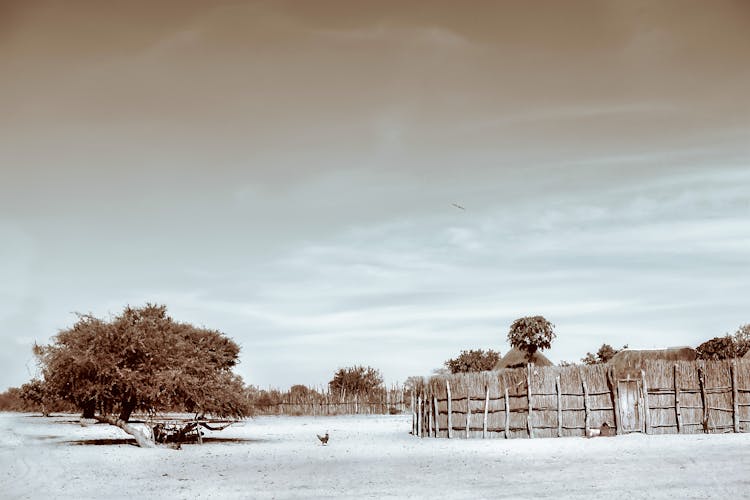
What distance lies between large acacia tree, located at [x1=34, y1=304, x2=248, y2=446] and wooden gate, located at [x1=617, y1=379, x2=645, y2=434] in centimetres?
1279

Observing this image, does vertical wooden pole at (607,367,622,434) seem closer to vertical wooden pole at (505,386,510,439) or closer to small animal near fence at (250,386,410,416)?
vertical wooden pole at (505,386,510,439)

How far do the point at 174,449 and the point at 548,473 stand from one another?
12.4 m

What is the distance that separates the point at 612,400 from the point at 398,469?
11.1m

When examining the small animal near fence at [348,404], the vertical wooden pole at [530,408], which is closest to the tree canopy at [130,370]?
the vertical wooden pole at [530,408]

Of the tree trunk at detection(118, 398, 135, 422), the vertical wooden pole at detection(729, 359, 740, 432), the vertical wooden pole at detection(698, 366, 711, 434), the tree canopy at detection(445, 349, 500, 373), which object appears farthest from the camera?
the tree canopy at detection(445, 349, 500, 373)

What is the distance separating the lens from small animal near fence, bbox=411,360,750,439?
79.3ft

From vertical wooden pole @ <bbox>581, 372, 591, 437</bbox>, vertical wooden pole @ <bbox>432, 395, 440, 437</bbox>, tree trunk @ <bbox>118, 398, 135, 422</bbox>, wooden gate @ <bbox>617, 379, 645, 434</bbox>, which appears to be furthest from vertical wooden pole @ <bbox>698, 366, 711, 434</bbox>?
tree trunk @ <bbox>118, 398, 135, 422</bbox>

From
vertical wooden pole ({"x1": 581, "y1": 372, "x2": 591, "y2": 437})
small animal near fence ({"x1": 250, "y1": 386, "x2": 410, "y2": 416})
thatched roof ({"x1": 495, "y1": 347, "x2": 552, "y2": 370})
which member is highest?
thatched roof ({"x1": 495, "y1": 347, "x2": 552, "y2": 370})

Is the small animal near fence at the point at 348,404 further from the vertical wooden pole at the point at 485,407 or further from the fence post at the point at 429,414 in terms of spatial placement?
the vertical wooden pole at the point at 485,407

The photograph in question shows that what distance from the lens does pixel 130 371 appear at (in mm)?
23906

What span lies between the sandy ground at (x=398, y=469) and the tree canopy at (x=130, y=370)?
5.28 ft

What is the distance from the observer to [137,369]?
24391 mm

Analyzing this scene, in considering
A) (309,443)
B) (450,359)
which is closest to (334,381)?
(450,359)

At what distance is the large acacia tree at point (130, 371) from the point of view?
944 inches
